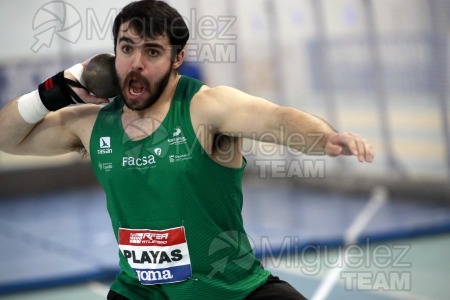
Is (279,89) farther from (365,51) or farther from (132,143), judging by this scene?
(132,143)

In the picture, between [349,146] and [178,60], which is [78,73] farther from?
[349,146]

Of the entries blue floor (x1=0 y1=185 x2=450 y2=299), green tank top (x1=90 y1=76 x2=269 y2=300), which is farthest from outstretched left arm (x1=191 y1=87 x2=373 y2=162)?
blue floor (x1=0 y1=185 x2=450 y2=299)

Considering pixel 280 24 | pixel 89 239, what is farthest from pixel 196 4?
pixel 89 239

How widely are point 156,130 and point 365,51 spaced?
6269mm

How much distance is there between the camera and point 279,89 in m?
10.5

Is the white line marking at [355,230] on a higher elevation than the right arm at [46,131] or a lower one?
lower

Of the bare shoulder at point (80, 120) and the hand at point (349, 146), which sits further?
the bare shoulder at point (80, 120)

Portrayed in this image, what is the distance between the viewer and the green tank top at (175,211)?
3.37 m

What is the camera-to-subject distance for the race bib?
3400 mm

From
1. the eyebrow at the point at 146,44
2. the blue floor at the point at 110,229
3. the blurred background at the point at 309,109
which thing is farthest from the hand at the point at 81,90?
the blue floor at the point at 110,229

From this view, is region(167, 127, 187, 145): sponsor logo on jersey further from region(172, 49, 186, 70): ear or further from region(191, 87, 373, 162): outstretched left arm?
region(172, 49, 186, 70): ear

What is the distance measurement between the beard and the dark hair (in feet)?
0.47

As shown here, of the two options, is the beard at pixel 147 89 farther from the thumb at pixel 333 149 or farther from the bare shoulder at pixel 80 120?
the thumb at pixel 333 149

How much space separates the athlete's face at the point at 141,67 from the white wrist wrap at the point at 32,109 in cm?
48
